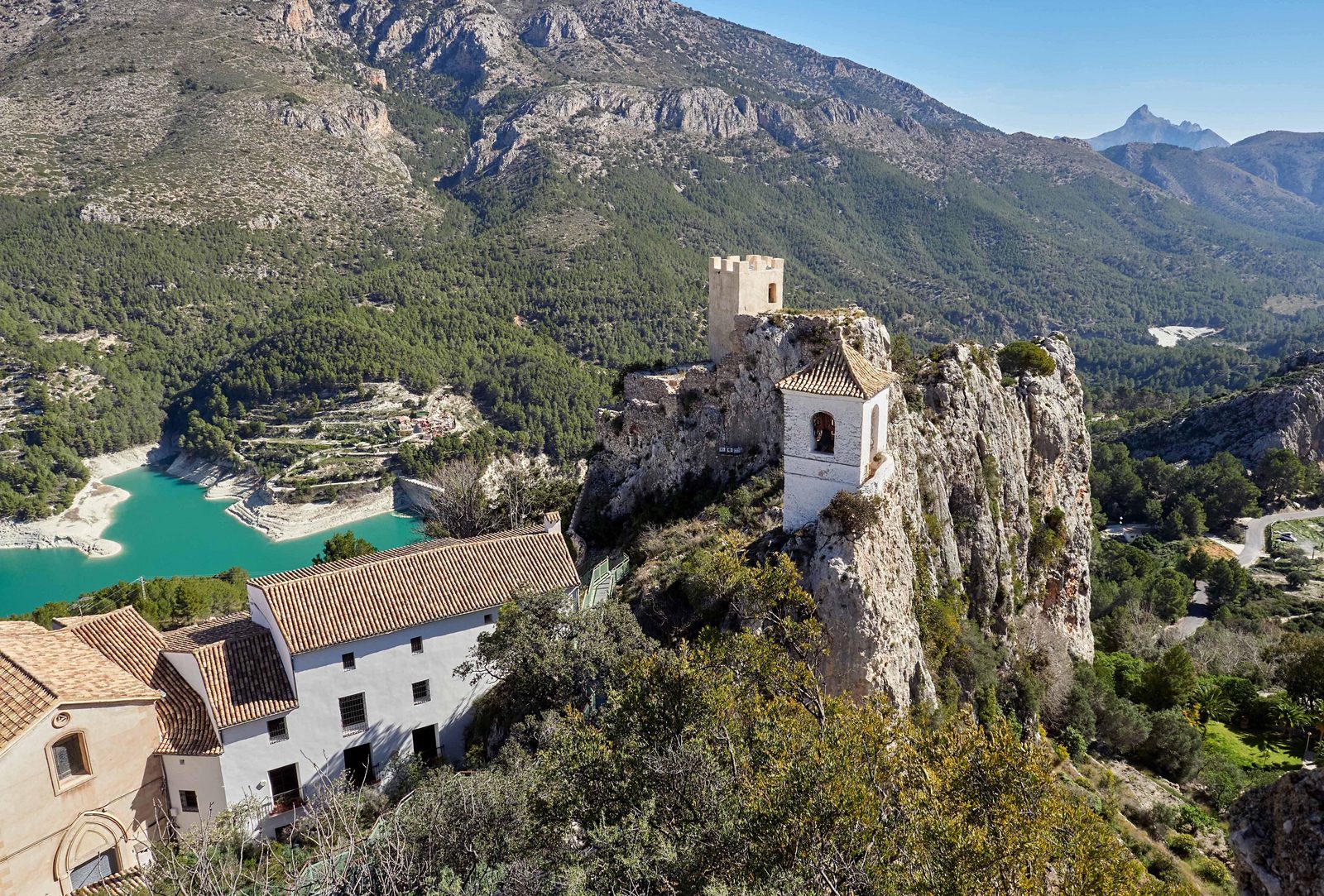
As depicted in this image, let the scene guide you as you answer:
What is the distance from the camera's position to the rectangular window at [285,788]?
68.2ft

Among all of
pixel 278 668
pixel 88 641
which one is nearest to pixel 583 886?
pixel 278 668

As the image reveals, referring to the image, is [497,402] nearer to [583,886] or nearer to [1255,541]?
[1255,541]

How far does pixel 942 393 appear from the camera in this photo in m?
31.5

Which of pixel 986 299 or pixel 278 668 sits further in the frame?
pixel 986 299

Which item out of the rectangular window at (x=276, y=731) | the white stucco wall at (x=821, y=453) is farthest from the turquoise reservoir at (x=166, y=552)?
the white stucco wall at (x=821, y=453)

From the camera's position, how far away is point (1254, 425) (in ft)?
304

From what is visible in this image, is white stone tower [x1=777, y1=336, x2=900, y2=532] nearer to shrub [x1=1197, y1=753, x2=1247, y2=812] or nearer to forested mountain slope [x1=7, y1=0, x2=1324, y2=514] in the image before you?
shrub [x1=1197, y1=753, x2=1247, y2=812]

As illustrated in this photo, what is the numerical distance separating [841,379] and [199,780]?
19.8 meters

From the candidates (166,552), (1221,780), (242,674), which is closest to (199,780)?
(242,674)

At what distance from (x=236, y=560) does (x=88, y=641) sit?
202 ft

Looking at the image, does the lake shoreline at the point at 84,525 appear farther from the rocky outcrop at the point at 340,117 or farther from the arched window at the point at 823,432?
the arched window at the point at 823,432

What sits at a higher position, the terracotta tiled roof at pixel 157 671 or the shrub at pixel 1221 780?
the terracotta tiled roof at pixel 157 671

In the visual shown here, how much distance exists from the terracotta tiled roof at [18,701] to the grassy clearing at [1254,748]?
39.9 metres

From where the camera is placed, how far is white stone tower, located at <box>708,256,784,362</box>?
29.9 m
